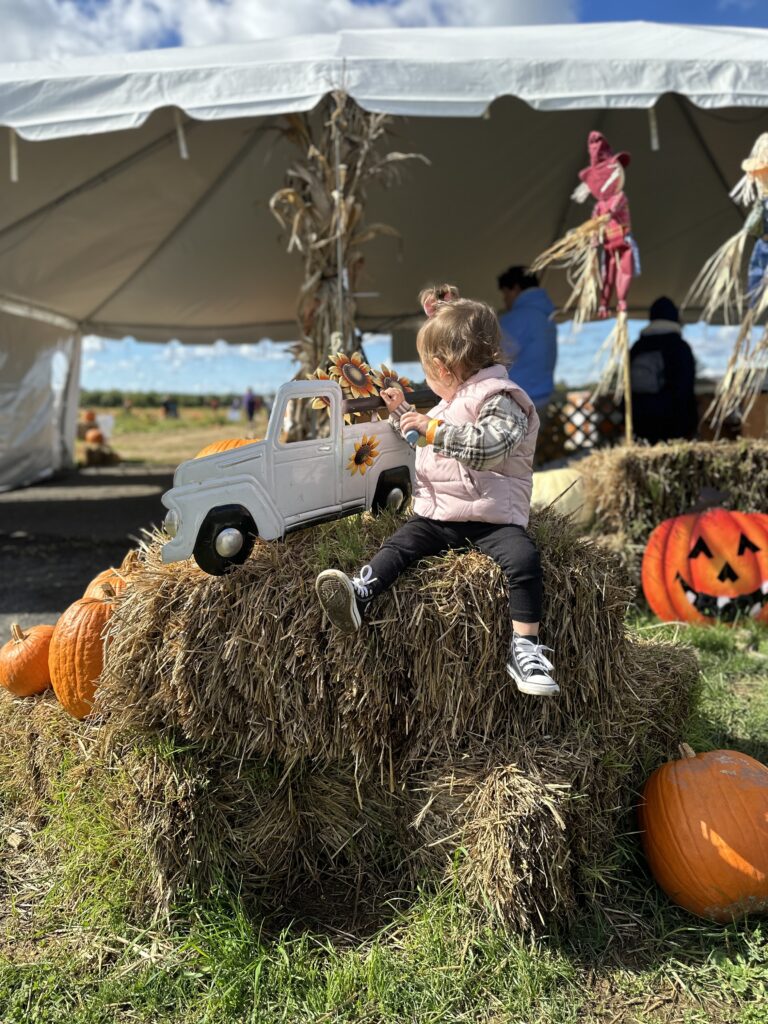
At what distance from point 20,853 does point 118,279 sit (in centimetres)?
898

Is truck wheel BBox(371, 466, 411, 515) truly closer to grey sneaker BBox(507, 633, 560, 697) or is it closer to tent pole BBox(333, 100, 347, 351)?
grey sneaker BBox(507, 633, 560, 697)

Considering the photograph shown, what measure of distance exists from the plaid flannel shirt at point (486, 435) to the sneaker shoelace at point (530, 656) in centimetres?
44

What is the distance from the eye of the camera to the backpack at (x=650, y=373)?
5.48 m

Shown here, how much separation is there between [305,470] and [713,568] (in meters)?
2.68

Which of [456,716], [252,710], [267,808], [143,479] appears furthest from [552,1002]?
[143,479]

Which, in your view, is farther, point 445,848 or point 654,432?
point 654,432

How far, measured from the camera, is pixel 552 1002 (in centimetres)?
168

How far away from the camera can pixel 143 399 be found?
1933 inches

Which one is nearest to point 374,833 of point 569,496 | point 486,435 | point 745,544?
point 486,435

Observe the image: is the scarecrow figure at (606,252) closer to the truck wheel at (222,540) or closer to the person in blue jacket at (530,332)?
the person in blue jacket at (530,332)

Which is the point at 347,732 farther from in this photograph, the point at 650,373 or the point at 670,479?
the point at 650,373

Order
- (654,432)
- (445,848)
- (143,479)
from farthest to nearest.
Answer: (143,479) < (654,432) < (445,848)

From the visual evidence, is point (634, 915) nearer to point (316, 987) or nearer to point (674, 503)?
point (316, 987)

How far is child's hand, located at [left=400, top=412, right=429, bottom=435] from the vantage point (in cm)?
210
